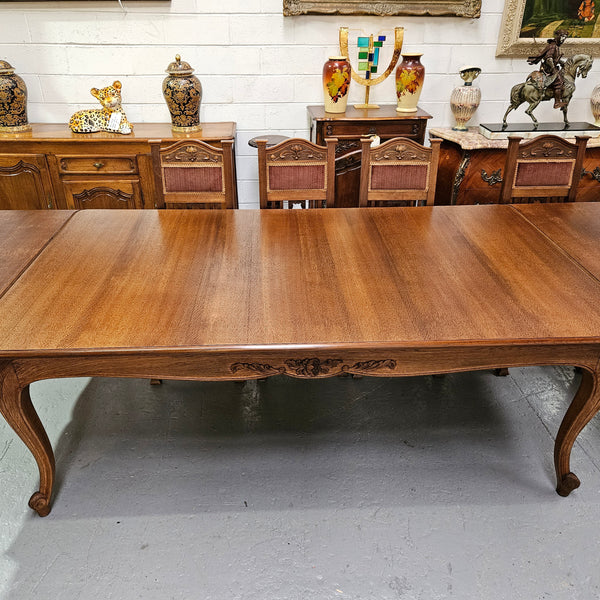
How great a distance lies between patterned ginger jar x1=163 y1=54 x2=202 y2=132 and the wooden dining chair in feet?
3.99

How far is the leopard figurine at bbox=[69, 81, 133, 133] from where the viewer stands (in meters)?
2.90

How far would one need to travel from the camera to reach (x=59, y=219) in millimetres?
1986

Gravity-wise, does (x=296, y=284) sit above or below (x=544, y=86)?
below

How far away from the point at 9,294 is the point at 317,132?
78.5 inches

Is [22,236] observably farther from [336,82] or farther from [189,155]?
[336,82]

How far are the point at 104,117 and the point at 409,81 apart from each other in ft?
5.75

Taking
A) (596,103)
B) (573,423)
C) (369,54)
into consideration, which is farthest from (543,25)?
(573,423)

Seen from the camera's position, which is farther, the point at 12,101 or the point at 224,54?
the point at 224,54

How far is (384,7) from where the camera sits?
2957mm

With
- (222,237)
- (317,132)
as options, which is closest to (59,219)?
(222,237)

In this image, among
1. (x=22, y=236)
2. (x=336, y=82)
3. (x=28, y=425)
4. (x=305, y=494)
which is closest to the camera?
(x=28, y=425)

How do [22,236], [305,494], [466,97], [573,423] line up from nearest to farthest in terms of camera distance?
[573,423], [305,494], [22,236], [466,97]

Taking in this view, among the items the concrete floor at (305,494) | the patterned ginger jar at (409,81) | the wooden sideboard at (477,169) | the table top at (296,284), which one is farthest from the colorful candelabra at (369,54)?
the concrete floor at (305,494)

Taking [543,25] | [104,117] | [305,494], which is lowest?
[305,494]
